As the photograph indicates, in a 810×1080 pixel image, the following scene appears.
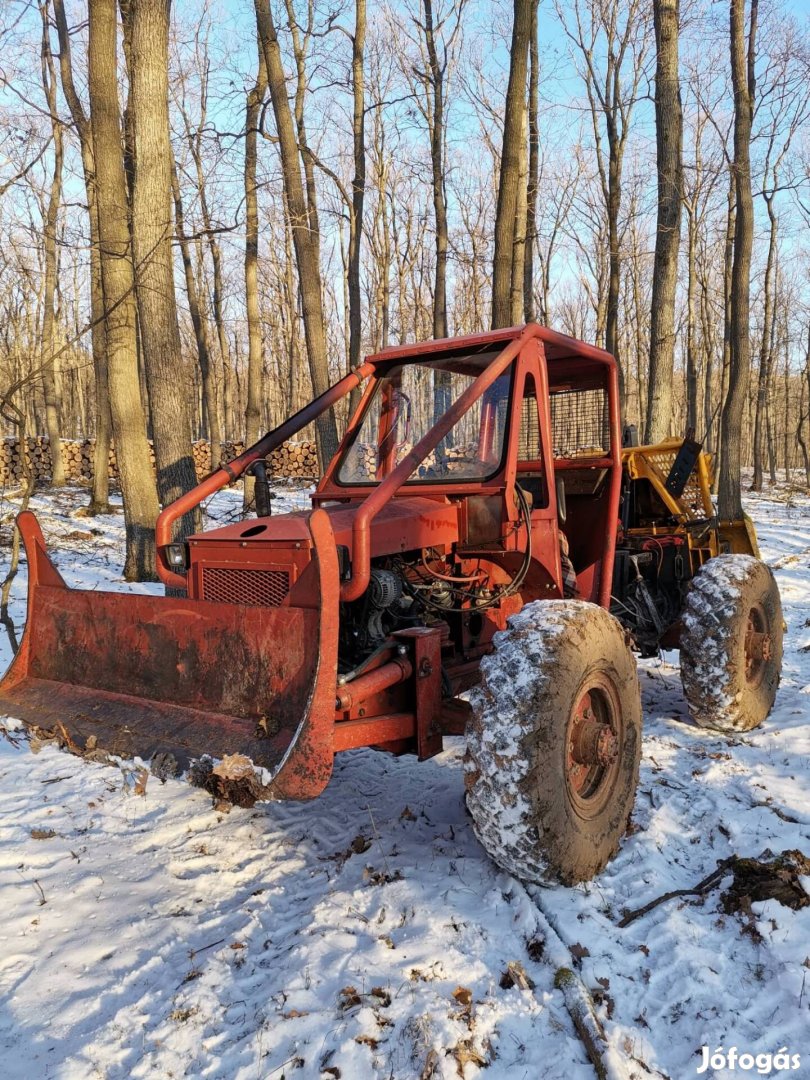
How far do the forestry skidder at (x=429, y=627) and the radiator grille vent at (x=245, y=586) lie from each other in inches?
A: 0.4

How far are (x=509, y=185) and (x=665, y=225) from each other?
220 centimetres

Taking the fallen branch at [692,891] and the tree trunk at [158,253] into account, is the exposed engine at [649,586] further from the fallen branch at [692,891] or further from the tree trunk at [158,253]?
the tree trunk at [158,253]

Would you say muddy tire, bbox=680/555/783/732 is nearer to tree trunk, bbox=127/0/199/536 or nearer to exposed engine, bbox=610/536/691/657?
exposed engine, bbox=610/536/691/657

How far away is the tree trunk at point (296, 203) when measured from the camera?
12.1m

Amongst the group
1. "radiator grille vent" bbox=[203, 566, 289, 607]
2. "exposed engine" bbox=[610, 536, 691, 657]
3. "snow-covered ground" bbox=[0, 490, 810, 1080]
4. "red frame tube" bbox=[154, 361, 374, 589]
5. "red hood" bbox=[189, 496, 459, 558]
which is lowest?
"snow-covered ground" bbox=[0, 490, 810, 1080]

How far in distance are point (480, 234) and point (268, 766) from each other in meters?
32.7

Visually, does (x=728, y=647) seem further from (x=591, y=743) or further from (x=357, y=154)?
(x=357, y=154)

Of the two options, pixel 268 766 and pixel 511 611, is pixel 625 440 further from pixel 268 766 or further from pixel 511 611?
pixel 268 766

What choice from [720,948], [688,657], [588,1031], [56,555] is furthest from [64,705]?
[56,555]

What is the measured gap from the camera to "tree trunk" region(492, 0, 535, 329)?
10.4 metres

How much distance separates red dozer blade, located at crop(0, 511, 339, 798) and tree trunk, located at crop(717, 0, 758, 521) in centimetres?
1210

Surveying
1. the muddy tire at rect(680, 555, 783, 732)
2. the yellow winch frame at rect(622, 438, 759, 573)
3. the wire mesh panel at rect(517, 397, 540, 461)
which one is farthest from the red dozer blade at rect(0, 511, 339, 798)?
the yellow winch frame at rect(622, 438, 759, 573)

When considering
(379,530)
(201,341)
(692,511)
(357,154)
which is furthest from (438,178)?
(379,530)

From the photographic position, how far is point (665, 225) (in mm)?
10453
